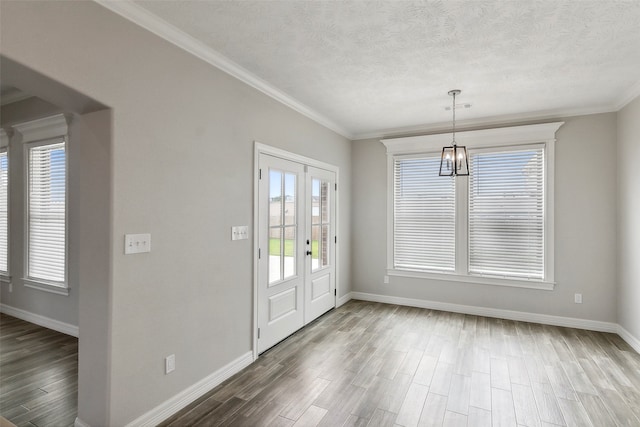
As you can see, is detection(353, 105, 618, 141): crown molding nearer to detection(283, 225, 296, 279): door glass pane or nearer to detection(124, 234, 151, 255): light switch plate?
detection(283, 225, 296, 279): door glass pane

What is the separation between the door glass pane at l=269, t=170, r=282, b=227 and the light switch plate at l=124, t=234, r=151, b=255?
145 cm

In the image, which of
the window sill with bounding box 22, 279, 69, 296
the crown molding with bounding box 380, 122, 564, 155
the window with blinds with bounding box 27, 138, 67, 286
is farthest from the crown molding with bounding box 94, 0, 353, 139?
the window sill with bounding box 22, 279, 69, 296

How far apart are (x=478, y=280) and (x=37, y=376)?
5118mm

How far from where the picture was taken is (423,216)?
5016 mm

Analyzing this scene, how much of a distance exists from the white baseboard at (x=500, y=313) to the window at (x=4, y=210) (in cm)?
507

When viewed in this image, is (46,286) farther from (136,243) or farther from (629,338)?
(629,338)

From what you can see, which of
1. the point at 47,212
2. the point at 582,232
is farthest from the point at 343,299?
the point at 47,212

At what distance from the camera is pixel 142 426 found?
217 cm

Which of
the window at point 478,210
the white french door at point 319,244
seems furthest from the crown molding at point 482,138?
the white french door at point 319,244

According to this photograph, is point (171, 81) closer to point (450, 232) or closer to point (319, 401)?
point (319, 401)

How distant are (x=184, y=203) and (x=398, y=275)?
3.69m

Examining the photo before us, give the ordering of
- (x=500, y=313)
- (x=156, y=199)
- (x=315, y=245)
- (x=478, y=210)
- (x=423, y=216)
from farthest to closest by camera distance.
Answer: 1. (x=423, y=216)
2. (x=478, y=210)
3. (x=500, y=313)
4. (x=315, y=245)
5. (x=156, y=199)

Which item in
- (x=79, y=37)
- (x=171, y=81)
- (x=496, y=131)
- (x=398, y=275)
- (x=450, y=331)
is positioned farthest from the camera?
(x=398, y=275)

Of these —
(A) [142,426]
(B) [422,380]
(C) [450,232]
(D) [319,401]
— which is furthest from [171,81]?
(C) [450,232]
